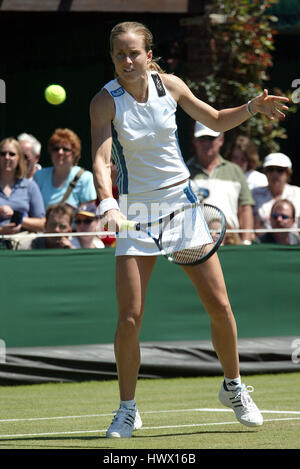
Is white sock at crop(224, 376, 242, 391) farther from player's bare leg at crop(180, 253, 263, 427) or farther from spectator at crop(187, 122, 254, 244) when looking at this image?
spectator at crop(187, 122, 254, 244)

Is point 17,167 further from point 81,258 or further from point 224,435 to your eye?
point 224,435

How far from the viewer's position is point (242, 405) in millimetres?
5539

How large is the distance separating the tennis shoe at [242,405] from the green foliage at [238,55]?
8.10m

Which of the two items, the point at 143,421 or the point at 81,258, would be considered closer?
the point at 143,421

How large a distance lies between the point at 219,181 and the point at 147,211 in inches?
156

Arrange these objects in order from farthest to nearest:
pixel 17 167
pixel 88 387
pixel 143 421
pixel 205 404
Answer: pixel 17 167 → pixel 88 387 → pixel 205 404 → pixel 143 421

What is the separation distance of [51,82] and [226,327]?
10915 mm

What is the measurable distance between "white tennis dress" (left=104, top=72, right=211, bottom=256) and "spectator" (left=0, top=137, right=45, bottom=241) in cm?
337

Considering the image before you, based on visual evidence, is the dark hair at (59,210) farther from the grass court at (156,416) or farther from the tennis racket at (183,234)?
the tennis racket at (183,234)

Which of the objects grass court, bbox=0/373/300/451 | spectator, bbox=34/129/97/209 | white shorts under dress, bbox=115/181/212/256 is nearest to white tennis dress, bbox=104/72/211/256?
white shorts under dress, bbox=115/181/212/256

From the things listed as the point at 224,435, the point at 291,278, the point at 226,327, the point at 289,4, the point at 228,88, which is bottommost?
the point at 224,435

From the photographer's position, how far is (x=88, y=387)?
8.16 metres

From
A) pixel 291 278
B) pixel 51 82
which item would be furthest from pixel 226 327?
pixel 51 82

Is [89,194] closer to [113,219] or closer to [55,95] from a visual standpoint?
[55,95]
